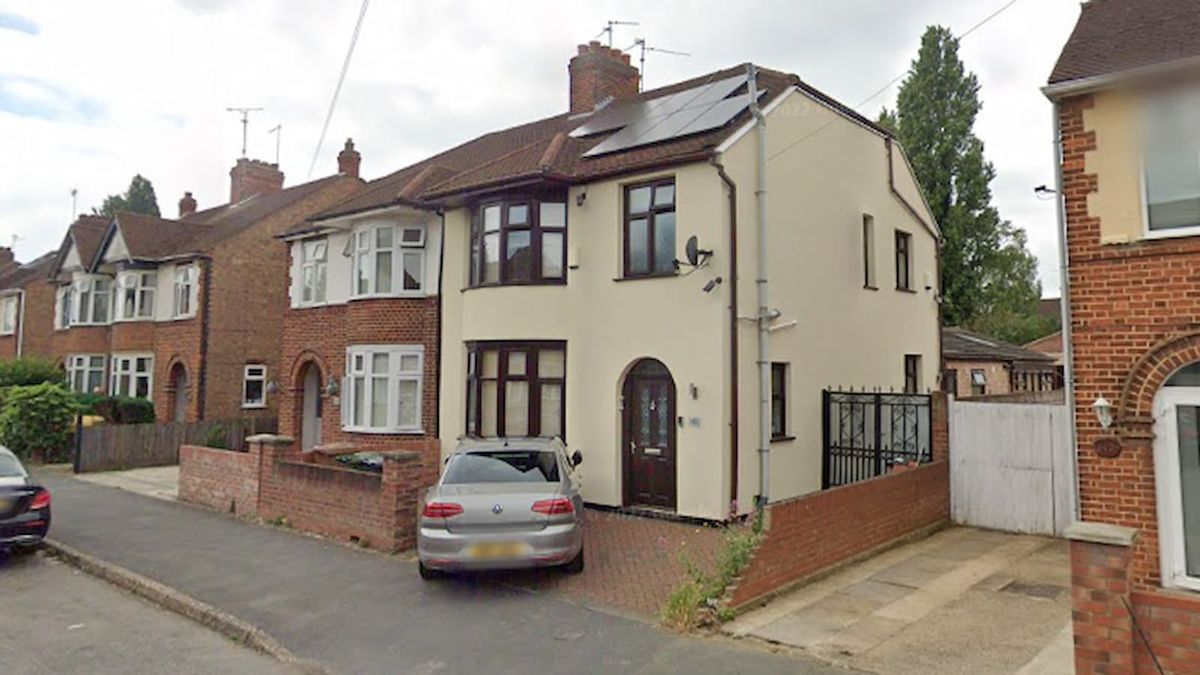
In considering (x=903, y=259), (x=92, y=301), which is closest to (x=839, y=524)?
(x=903, y=259)

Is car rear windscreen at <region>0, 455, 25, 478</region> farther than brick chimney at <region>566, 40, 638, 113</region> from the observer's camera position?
No

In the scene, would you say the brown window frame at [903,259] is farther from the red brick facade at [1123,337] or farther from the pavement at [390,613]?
the pavement at [390,613]

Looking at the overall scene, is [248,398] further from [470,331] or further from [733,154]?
[733,154]

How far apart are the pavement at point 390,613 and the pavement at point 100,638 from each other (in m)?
0.44

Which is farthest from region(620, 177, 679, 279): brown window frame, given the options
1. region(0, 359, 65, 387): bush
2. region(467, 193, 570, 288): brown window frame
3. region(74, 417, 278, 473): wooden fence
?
region(0, 359, 65, 387): bush

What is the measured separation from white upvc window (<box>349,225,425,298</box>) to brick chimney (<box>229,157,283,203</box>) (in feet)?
57.1

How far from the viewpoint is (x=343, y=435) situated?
1636cm

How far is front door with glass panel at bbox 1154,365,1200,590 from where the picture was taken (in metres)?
6.66

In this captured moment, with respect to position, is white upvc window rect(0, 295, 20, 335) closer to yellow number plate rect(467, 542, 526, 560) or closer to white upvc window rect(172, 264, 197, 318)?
white upvc window rect(172, 264, 197, 318)

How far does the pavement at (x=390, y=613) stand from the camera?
6.01 meters

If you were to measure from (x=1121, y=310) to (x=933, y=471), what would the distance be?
163 inches

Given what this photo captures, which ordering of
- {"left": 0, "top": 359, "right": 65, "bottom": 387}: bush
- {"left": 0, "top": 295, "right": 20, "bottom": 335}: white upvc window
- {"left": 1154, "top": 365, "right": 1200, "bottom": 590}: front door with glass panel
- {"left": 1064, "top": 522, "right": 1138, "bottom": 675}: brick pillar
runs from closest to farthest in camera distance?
{"left": 1064, "top": 522, "right": 1138, "bottom": 675}: brick pillar, {"left": 1154, "top": 365, "right": 1200, "bottom": 590}: front door with glass panel, {"left": 0, "top": 359, "right": 65, "bottom": 387}: bush, {"left": 0, "top": 295, "right": 20, "bottom": 335}: white upvc window

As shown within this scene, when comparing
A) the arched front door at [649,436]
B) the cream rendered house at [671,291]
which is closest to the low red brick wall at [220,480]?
the cream rendered house at [671,291]

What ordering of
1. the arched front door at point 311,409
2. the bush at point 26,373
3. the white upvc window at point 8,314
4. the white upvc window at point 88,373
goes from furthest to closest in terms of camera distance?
the white upvc window at point 8,314, the white upvc window at point 88,373, the bush at point 26,373, the arched front door at point 311,409
